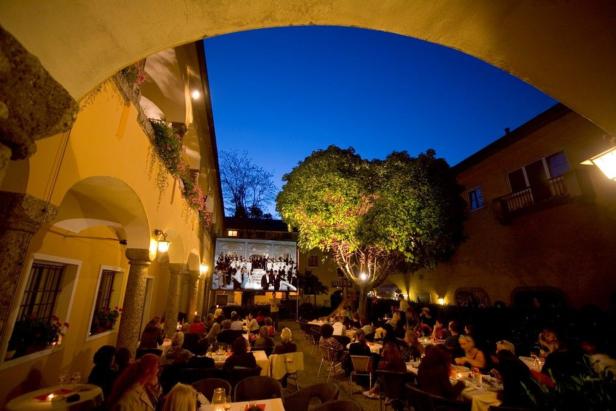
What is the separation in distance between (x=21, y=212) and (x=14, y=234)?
239 millimetres

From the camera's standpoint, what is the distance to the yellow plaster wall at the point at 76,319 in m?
5.36

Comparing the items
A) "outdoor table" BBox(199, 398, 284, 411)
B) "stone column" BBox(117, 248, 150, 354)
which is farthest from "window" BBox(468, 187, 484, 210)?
"stone column" BBox(117, 248, 150, 354)

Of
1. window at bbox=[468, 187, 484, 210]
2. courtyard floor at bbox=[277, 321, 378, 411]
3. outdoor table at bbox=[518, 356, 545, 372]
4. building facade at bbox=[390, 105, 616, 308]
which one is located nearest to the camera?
outdoor table at bbox=[518, 356, 545, 372]

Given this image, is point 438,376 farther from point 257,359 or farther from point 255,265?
point 255,265

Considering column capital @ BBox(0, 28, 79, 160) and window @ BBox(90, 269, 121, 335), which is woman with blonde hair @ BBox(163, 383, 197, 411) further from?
window @ BBox(90, 269, 121, 335)

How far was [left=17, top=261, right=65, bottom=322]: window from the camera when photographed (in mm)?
5863

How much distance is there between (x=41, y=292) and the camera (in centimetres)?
627

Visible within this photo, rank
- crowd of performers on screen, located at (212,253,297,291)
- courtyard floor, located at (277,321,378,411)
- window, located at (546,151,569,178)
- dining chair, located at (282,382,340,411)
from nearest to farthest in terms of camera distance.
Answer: dining chair, located at (282,382,340,411) < courtyard floor, located at (277,321,378,411) < window, located at (546,151,569,178) < crowd of performers on screen, located at (212,253,297,291)

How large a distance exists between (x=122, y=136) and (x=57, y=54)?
3.02m

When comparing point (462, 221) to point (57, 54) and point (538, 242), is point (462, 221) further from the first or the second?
point (57, 54)

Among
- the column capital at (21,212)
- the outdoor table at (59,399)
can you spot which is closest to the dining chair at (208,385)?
the outdoor table at (59,399)

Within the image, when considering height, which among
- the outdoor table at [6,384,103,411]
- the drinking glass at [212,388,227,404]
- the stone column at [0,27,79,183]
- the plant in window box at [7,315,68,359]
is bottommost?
the outdoor table at [6,384,103,411]

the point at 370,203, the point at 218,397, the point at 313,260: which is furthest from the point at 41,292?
the point at 313,260

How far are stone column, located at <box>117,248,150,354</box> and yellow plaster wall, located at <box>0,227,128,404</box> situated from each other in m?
1.62
